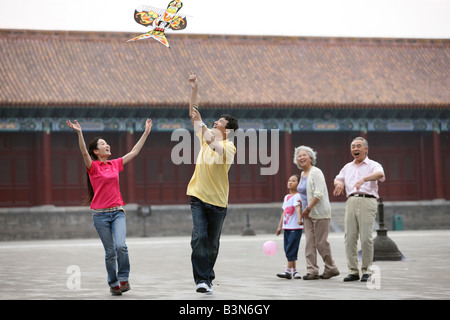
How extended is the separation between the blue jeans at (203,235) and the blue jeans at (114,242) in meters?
0.64

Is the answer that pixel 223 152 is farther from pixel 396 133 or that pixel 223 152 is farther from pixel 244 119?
pixel 396 133

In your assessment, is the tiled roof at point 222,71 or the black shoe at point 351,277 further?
the tiled roof at point 222,71

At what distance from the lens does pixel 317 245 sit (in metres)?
9.11

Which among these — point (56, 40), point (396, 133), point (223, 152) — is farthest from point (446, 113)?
point (223, 152)

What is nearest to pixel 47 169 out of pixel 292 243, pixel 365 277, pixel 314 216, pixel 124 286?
pixel 292 243

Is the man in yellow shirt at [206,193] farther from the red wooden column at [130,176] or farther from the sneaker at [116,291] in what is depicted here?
the red wooden column at [130,176]

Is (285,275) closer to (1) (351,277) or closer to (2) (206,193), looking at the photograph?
(1) (351,277)

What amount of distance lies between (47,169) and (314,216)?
1616 cm

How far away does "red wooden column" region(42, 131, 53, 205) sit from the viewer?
2403cm

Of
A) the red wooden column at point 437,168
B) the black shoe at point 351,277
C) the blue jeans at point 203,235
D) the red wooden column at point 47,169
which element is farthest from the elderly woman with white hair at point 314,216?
the red wooden column at point 437,168

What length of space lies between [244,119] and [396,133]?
212 inches

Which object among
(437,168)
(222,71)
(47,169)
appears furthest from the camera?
(437,168)

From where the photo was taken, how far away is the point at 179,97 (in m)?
24.4

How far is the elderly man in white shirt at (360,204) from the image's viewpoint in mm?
8672
